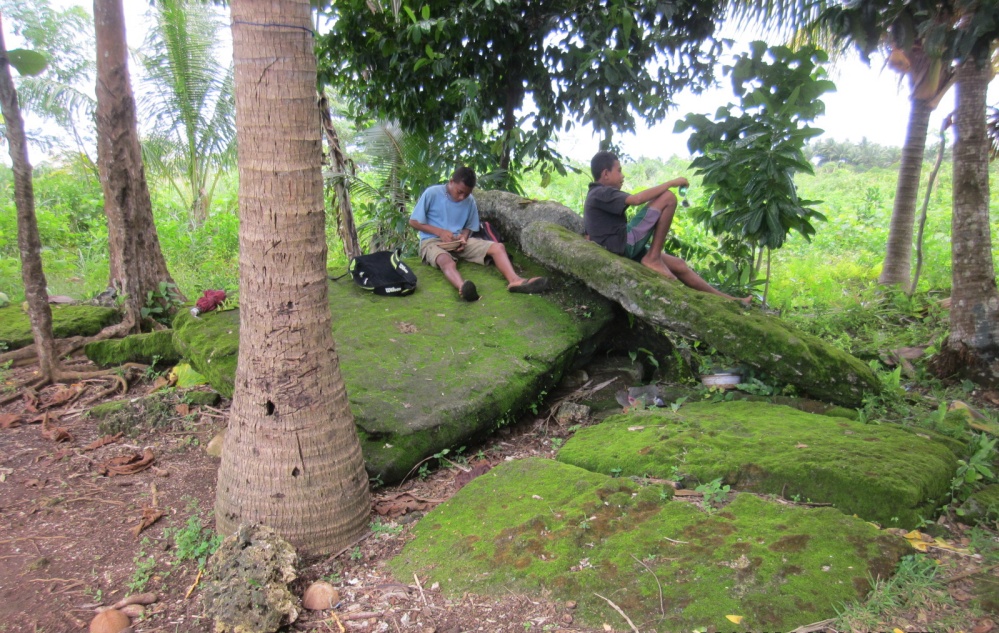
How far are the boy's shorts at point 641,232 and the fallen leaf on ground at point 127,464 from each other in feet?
13.8

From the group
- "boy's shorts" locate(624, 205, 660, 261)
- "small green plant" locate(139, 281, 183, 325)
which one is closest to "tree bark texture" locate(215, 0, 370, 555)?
"boy's shorts" locate(624, 205, 660, 261)

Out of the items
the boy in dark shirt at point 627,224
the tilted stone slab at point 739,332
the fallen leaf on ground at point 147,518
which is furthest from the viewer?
the boy in dark shirt at point 627,224

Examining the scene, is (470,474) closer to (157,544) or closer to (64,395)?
(157,544)

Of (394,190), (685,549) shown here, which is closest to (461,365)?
(685,549)

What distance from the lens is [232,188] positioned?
1562 centimetres

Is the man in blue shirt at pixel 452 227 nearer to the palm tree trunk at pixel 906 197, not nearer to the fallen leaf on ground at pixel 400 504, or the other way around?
the fallen leaf on ground at pixel 400 504

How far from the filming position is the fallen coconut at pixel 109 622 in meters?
2.67

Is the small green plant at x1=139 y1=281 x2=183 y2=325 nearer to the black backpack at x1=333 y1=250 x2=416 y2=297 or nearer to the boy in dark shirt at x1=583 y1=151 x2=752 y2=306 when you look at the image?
the black backpack at x1=333 y1=250 x2=416 y2=297

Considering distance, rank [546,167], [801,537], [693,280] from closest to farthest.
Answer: [801,537], [693,280], [546,167]

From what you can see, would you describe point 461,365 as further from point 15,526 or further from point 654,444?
point 15,526

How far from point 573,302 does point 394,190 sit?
370 cm

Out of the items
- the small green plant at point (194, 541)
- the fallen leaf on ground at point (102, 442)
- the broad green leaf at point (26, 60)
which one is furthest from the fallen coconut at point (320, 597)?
the broad green leaf at point (26, 60)

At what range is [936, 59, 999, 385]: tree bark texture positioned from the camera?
4.58 metres

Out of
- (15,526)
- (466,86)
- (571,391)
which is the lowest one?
(15,526)
